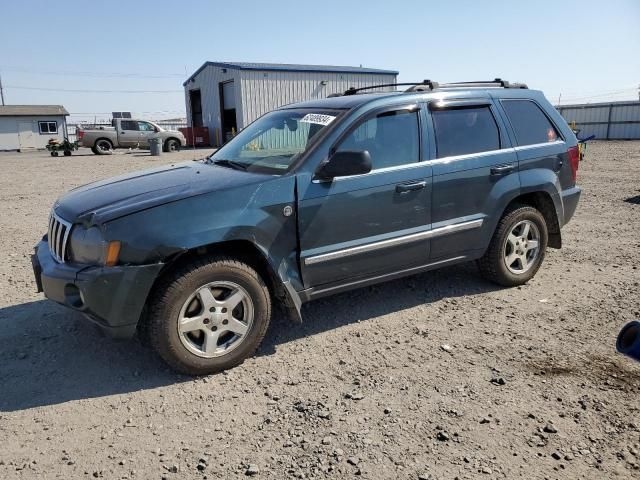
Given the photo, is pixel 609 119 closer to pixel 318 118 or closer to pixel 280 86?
pixel 280 86

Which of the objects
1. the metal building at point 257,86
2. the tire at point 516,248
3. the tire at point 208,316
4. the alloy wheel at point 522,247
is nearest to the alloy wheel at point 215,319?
Answer: the tire at point 208,316

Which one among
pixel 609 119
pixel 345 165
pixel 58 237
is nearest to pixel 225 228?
pixel 345 165

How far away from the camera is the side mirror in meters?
3.68

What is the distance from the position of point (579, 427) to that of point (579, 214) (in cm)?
636

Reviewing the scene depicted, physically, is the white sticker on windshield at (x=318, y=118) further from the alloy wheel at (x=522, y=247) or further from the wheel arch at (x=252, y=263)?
the alloy wheel at (x=522, y=247)

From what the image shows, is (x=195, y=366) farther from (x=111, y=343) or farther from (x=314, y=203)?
(x=314, y=203)

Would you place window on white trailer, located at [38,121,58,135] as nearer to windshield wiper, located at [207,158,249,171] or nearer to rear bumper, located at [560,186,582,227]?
windshield wiper, located at [207,158,249,171]

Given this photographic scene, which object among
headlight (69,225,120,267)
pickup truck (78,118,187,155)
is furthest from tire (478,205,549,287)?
pickup truck (78,118,187,155)

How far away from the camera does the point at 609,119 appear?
97.8 ft

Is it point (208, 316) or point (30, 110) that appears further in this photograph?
point (30, 110)

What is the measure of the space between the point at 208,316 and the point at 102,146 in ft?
89.3

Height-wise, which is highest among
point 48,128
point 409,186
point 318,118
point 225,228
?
point 48,128

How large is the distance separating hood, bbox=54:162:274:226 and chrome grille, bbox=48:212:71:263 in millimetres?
59

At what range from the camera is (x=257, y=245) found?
3570mm
